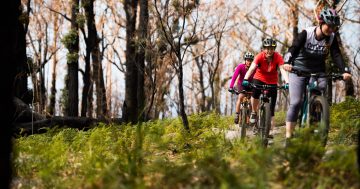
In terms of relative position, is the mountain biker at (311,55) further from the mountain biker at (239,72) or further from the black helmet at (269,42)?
the mountain biker at (239,72)

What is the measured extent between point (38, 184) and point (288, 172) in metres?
2.63

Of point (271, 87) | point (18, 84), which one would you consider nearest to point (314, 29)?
point (271, 87)

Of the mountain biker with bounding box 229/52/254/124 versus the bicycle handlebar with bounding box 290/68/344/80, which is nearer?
the bicycle handlebar with bounding box 290/68/344/80

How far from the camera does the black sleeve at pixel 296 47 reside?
225 inches

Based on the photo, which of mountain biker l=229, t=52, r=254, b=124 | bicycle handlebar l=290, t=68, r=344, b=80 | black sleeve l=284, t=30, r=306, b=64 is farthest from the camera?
mountain biker l=229, t=52, r=254, b=124

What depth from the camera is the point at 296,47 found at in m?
5.75

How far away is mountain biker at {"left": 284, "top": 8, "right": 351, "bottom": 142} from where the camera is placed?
18.2ft

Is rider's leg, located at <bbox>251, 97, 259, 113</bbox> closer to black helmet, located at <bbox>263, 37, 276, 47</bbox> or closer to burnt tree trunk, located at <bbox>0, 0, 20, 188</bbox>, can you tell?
black helmet, located at <bbox>263, 37, 276, 47</bbox>

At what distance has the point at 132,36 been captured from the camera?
19.0 meters

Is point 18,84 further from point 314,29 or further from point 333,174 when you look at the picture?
point 333,174

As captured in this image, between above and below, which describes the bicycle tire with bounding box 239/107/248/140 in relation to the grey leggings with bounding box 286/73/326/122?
below

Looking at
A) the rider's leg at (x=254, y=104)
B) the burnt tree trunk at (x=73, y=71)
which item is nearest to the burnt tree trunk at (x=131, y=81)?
the burnt tree trunk at (x=73, y=71)

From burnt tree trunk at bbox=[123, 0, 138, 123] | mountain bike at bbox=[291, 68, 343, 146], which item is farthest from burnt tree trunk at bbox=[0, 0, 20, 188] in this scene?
burnt tree trunk at bbox=[123, 0, 138, 123]

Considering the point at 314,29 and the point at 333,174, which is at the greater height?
the point at 314,29
